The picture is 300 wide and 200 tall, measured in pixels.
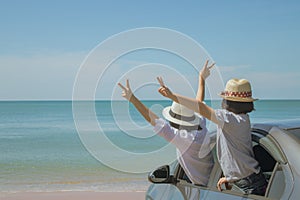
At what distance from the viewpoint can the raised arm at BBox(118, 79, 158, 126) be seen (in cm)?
383

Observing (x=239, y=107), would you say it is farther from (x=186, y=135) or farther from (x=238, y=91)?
(x=186, y=135)

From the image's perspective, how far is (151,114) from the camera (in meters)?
4.01

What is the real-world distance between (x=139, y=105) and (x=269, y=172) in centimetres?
108

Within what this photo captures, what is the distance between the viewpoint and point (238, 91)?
3680 millimetres

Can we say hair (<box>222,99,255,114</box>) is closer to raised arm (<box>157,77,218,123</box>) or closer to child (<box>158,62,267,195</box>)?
child (<box>158,62,267,195</box>)

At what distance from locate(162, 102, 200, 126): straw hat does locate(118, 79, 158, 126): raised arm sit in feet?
0.92

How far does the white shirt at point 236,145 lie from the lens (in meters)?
3.50

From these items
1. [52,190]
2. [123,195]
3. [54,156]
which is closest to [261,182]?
[123,195]

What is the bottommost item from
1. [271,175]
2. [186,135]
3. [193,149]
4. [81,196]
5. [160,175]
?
[81,196]

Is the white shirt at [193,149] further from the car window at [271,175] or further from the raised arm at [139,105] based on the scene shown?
the car window at [271,175]

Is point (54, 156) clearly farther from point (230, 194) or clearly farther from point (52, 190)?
point (230, 194)

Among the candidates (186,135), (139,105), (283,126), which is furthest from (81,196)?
(283,126)

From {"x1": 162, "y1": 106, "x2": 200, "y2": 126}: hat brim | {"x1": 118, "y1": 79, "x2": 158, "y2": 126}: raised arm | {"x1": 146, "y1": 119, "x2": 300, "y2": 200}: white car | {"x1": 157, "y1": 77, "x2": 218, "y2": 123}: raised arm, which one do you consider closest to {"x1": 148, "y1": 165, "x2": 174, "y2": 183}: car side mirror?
{"x1": 146, "y1": 119, "x2": 300, "y2": 200}: white car

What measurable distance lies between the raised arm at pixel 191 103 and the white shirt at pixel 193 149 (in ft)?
1.37
